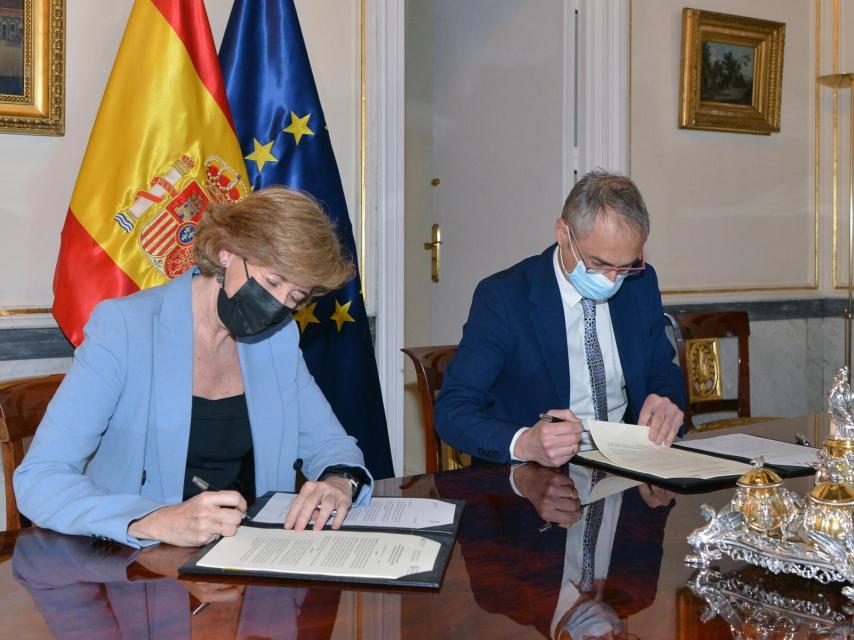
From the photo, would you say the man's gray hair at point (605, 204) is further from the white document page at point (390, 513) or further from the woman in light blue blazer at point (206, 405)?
the white document page at point (390, 513)

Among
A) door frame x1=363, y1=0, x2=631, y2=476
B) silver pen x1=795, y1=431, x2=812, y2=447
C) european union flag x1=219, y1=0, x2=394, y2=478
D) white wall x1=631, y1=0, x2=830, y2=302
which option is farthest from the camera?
white wall x1=631, y1=0, x2=830, y2=302

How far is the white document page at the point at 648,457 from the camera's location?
6.50ft

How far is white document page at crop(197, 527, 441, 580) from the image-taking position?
4.50 feet

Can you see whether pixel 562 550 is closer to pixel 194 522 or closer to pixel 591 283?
pixel 194 522

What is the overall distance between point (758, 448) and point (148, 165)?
2078mm

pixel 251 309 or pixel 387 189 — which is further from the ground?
pixel 387 189

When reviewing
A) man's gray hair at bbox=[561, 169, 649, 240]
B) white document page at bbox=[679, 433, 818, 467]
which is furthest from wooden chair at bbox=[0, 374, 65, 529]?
white document page at bbox=[679, 433, 818, 467]

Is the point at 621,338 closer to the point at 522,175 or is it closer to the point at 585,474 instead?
the point at 585,474

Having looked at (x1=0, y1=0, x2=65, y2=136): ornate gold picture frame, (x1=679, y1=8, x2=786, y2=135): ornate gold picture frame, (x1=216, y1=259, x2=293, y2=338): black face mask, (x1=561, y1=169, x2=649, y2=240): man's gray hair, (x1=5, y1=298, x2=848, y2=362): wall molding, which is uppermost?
(x1=679, y1=8, x2=786, y2=135): ornate gold picture frame

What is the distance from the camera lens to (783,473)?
6.51ft

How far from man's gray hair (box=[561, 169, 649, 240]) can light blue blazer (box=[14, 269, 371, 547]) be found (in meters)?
0.84

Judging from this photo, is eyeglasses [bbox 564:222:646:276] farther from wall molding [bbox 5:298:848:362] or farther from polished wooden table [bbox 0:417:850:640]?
wall molding [bbox 5:298:848:362]

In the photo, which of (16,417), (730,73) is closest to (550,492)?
(16,417)

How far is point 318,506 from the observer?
1.67 metres
